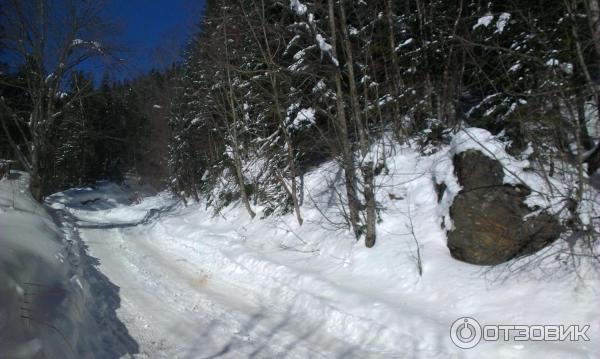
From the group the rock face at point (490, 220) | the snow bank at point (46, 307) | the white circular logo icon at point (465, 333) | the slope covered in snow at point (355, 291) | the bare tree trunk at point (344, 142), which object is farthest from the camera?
the bare tree trunk at point (344, 142)

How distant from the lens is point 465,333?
5.03m

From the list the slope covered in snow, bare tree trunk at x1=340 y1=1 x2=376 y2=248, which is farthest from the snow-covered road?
bare tree trunk at x1=340 y1=1 x2=376 y2=248

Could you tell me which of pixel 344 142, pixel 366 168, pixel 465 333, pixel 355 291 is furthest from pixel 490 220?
pixel 344 142

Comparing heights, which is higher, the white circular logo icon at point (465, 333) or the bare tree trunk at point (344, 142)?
the bare tree trunk at point (344, 142)

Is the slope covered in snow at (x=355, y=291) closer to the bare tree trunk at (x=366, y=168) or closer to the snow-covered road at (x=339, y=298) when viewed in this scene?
the snow-covered road at (x=339, y=298)

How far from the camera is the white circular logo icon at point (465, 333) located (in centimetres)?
484

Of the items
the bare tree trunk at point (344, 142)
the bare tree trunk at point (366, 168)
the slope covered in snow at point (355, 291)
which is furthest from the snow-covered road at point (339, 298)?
the bare tree trunk at point (344, 142)

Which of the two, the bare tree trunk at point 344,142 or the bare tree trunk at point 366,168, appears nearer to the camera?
the bare tree trunk at point 366,168

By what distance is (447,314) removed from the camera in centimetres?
549

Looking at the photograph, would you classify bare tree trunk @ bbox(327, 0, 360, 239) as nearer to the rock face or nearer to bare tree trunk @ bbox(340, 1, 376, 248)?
bare tree trunk @ bbox(340, 1, 376, 248)

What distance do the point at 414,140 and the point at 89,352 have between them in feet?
28.8

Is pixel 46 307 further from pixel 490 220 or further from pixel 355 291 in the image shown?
pixel 490 220

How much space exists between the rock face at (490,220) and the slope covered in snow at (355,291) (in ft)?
0.75

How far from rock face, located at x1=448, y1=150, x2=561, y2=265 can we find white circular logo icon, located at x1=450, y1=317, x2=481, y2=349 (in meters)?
1.35
